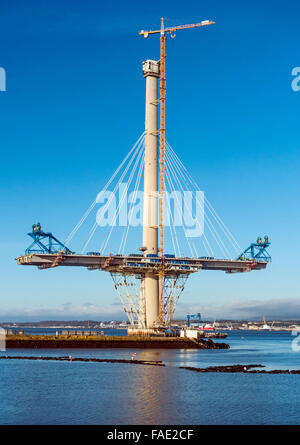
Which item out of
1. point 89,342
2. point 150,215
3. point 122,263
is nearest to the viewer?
point 89,342

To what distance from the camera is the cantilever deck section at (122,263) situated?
10488 centimetres

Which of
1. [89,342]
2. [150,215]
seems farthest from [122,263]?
[89,342]

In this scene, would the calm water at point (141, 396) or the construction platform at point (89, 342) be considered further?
the construction platform at point (89, 342)

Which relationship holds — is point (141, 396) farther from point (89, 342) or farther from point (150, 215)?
point (150, 215)

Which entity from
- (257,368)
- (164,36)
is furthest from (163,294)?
(164,36)

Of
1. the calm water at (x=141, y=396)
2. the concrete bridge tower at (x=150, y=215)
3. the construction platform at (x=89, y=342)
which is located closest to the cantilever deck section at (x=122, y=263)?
the concrete bridge tower at (x=150, y=215)

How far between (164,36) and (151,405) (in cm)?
9266

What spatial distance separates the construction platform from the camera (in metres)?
104

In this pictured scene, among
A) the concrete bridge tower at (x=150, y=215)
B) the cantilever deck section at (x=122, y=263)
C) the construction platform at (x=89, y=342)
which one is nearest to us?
the construction platform at (x=89, y=342)

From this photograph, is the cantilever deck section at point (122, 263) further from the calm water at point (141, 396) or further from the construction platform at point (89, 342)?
the calm water at point (141, 396)

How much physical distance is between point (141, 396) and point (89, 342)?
2408 inches

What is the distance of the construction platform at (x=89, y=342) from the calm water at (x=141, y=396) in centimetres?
3627

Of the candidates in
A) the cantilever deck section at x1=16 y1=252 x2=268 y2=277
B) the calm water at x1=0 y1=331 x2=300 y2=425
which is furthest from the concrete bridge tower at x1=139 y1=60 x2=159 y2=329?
the calm water at x1=0 y1=331 x2=300 y2=425

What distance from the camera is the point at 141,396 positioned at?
1793 inches
